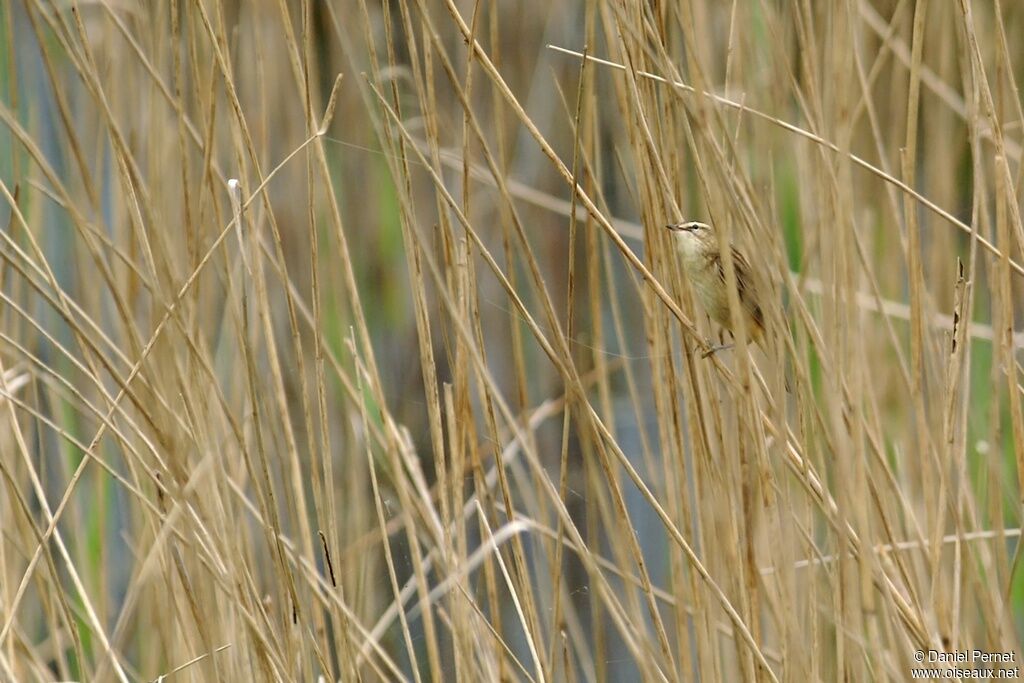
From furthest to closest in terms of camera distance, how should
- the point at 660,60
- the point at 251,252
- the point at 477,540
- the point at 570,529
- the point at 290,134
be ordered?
the point at 477,540, the point at 290,134, the point at 251,252, the point at 570,529, the point at 660,60

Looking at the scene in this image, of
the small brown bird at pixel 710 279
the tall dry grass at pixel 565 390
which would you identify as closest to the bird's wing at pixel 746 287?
the small brown bird at pixel 710 279

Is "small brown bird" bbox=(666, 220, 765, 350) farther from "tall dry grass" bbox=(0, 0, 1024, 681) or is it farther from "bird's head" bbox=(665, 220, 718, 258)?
"tall dry grass" bbox=(0, 0, 1024, 681)

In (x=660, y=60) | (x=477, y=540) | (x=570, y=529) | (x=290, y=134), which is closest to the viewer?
(x=660, y=60)

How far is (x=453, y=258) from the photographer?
56.4 inches

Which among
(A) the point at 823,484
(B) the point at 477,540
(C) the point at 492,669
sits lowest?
(B) the point at 477,540

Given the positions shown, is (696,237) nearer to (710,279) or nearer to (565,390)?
(710,279)

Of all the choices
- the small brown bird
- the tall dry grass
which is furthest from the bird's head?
Result: the tall dry grass

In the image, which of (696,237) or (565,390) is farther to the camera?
(696,237)

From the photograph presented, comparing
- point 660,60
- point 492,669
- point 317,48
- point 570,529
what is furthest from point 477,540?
point 660,60

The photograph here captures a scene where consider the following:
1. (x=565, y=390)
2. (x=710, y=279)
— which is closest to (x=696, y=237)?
(x=710, y=279)

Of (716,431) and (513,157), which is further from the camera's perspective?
(513,157)

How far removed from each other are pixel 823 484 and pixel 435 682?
553mm

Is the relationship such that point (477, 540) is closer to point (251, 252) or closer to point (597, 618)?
point (597, 618)

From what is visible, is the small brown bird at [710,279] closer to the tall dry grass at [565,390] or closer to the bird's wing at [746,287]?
the bird's wing at [746,287]
